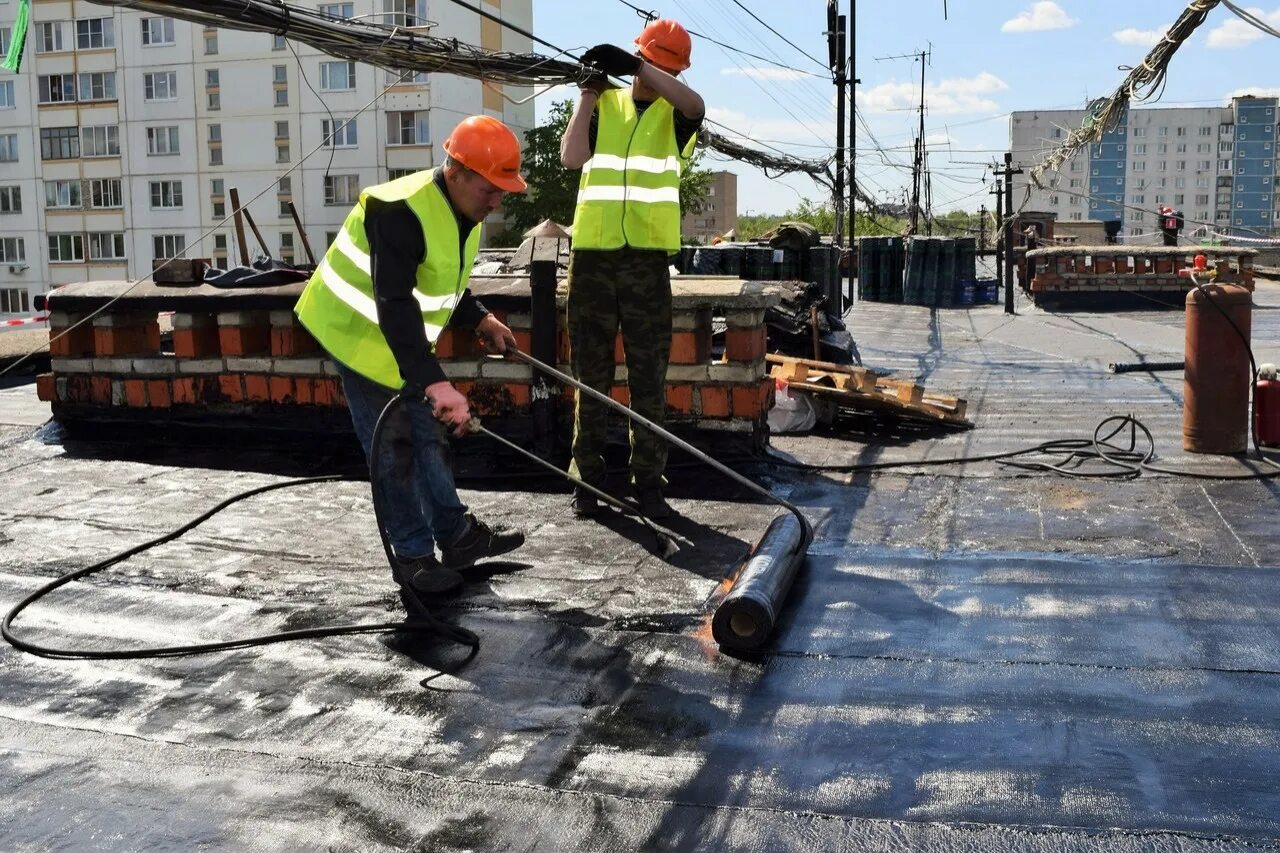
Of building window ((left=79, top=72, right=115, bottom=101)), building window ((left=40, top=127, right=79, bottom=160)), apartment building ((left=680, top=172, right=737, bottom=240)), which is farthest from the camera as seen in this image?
apartment building ((left=680, top=172, right=737, bottom=240))

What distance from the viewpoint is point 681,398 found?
6871mm

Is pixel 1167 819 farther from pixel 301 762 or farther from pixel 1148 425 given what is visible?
pixel 1148 425

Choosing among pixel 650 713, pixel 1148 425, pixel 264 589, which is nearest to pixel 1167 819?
pixel 650 713

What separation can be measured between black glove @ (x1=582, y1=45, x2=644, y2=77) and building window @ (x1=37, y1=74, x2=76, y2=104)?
68.5 metres

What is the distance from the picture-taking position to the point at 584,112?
5781 mm

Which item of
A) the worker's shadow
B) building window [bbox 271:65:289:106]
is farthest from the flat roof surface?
building window [bbox 271:65:289:106]

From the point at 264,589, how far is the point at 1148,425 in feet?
19.0

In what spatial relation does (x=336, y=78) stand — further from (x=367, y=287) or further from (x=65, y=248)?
(x=367, y=287)

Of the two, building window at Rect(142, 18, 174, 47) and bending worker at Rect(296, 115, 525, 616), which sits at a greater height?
building window at Rect(142, 18, 174, 47)

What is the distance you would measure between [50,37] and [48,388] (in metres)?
66.6

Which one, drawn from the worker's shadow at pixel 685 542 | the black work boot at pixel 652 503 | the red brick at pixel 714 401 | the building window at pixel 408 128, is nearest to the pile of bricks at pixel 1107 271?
the red brick at pixel 714 401

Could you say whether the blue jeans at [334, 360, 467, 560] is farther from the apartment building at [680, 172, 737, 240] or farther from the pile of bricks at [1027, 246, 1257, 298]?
the apartment building at [680, 172, 737, 240]

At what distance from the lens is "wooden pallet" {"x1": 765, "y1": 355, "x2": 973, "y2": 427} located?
7766mm

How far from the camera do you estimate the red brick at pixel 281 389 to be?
7465mm
